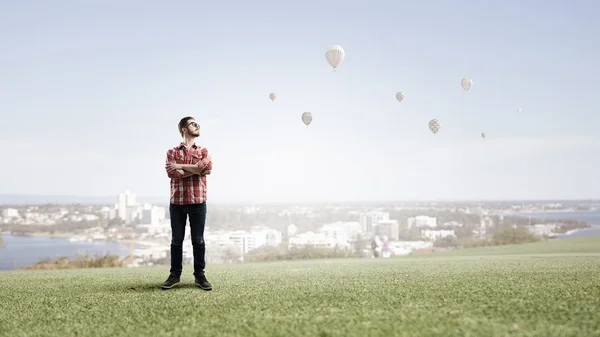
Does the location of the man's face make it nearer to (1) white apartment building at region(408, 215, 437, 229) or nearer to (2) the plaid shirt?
(2) the plaid shirt

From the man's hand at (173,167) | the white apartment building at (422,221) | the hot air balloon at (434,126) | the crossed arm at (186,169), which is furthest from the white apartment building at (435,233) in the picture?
the man's hand at (173,167)

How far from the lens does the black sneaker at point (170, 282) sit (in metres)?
5.97

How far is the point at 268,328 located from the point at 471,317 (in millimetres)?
1522

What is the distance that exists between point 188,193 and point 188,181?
0.14m

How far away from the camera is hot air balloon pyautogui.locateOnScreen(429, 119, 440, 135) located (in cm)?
4847

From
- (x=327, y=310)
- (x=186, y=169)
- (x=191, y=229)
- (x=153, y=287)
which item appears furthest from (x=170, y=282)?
(x=327, y=310)

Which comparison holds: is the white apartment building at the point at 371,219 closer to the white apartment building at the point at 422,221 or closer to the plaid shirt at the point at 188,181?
the white apartment building at the point at 422,221

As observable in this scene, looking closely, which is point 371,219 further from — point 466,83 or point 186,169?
point 186,169

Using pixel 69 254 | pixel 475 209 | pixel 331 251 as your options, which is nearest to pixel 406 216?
pixel 475 209

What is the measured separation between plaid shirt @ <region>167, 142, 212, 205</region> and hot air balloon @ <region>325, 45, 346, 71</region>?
3371cm

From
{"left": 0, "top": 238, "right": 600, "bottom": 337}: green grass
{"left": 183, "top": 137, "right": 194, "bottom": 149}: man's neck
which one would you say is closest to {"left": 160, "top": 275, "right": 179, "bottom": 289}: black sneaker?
{"left": 0, "top": 238, "right": 600, "bottom": 337}: green grass

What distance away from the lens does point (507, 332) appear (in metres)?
3.35

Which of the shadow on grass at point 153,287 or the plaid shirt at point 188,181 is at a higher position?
the plaid shirt at point 188,181

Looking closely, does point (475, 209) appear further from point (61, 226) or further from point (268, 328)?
point (268, 328)
